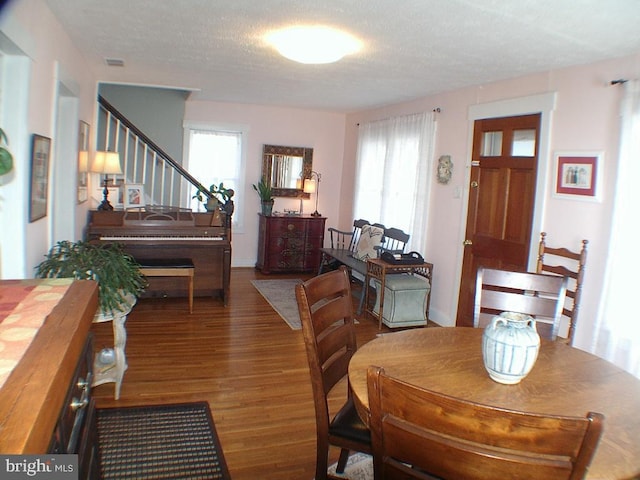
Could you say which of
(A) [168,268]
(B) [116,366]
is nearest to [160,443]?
(B) [116,366]

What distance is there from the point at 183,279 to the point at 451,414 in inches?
174

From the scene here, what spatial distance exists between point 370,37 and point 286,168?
4.02 meters

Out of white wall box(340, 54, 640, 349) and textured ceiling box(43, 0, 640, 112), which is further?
white wall box(340, 54, 640, 349)

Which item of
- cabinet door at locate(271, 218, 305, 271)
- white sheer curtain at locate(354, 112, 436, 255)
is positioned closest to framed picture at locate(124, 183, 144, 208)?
cabinet door at locate(271, 218, 305, 271)

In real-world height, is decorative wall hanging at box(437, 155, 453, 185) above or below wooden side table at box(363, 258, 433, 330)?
above

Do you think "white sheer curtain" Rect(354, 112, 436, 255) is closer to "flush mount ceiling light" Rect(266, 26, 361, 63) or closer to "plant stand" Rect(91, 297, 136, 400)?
"flush mount ceiling light" Rect(266, 26, 361, 63)

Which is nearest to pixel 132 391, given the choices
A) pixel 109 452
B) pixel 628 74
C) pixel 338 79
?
pixel 109 452

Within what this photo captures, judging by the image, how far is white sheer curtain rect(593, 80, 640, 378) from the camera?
3.08 metres

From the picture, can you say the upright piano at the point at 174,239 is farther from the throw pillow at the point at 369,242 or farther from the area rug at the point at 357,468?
the area rug at the point at 357,468

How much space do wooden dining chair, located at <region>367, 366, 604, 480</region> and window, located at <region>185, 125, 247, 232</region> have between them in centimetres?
583

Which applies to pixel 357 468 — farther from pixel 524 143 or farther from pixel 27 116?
pixel 524 143

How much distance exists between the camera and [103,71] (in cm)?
477

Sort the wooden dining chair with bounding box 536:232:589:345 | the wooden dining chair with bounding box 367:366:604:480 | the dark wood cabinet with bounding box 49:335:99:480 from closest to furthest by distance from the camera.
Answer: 1. the wooden dining chair with bounding box 367:366:604:480
2. the dark wood cabinet with bounding box 49:335:99:480
3. the wooden dining chair with bounding box 536:232:589:345

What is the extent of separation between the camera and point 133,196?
5.47 meters
